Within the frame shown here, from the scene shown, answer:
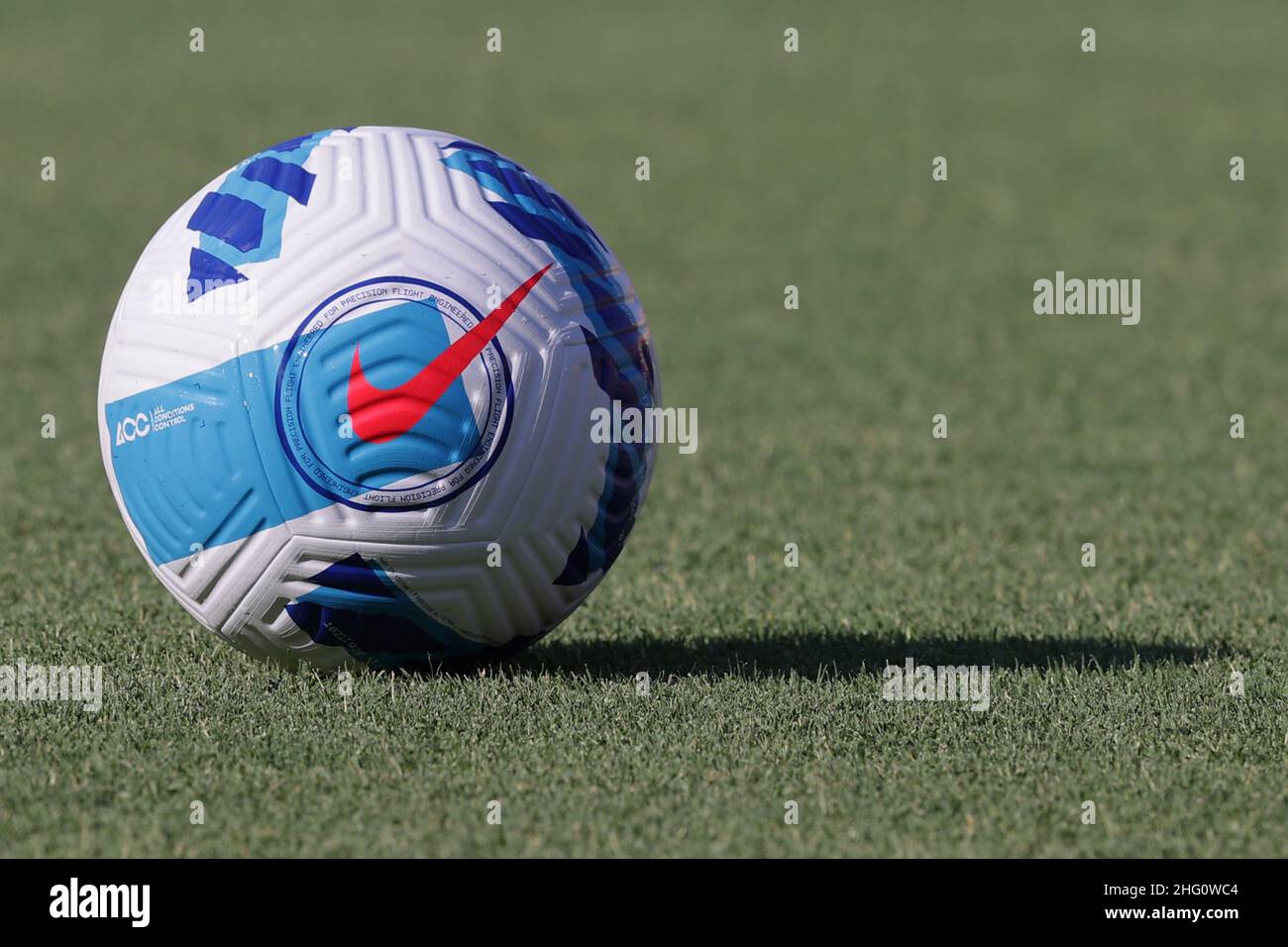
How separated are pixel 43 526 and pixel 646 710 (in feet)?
13.4

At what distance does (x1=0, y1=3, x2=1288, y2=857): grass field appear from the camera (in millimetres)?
5555

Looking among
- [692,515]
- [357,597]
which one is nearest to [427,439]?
[357,597]

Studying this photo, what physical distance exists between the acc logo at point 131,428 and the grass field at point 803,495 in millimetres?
897

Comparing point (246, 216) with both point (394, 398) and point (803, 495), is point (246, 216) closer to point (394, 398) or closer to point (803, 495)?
point (394, 398)

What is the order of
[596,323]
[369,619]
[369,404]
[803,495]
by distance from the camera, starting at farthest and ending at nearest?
[803,495]
[596,323]
[369,619]
[369,404]

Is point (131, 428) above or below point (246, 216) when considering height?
below

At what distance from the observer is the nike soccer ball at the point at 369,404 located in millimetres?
5945

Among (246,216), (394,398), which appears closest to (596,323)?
(394,398)

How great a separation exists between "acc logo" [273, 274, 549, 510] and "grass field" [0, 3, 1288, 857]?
0.78 meters

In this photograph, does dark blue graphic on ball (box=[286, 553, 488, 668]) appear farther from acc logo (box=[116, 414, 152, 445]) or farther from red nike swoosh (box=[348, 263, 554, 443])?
acc logo (box=[116, 414, 152, 445])

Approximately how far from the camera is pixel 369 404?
5.89 m

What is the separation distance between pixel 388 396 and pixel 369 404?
0.07 m

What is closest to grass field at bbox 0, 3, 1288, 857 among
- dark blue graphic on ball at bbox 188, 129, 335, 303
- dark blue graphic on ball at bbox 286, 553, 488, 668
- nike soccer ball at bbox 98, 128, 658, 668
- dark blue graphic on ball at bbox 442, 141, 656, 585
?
dark blue graphic on ball at bbox 286, 553, 488, 668

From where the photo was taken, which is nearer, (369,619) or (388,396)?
(388,396)
